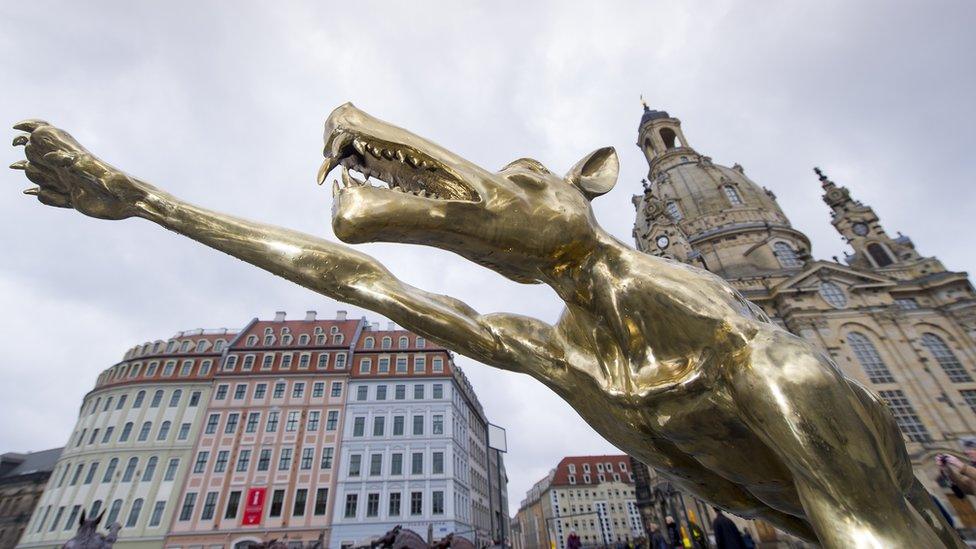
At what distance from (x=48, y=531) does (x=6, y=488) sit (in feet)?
83.6

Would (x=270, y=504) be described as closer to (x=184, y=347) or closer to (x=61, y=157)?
(x=184, y=347)

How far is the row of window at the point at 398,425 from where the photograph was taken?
3209 centimetres

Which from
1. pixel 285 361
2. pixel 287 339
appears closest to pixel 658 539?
pixel 285 361

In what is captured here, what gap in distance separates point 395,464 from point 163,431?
1723cm

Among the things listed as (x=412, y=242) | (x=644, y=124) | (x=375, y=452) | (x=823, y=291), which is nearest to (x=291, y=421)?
(x=375, y=452)

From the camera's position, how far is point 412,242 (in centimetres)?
142

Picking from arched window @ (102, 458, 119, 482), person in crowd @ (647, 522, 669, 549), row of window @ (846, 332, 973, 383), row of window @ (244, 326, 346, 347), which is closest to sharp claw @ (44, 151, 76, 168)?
person in crowd @ (647, 522, 669, 549)

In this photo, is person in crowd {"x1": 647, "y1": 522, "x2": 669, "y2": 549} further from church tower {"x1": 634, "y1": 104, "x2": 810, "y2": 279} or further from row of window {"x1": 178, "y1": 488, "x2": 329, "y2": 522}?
row of window {"x1": 178, "y1": 488, "x2": 329, "y2": 522}

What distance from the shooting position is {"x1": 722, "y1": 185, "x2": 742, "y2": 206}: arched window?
4416 cm

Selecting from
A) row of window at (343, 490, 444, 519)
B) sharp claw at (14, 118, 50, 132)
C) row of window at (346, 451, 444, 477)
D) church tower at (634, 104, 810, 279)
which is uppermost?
church tower at (634, 104, 810, 279)

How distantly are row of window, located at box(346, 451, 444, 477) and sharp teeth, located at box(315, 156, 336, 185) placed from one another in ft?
107

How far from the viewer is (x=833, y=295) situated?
30.1 metres

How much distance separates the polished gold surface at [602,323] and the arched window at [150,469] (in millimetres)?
37925

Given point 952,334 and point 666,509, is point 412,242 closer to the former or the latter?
point 666,509
